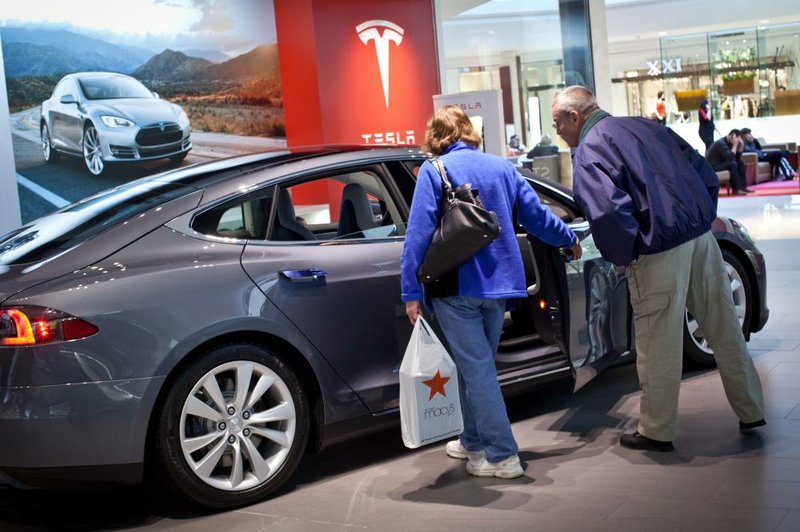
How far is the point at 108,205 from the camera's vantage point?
155 inches

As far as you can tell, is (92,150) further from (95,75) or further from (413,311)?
(413,311)

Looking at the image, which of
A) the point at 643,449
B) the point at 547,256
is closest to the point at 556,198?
the point at 547,256

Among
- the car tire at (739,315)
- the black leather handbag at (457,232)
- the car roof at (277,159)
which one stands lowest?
the car tire at (739,315)

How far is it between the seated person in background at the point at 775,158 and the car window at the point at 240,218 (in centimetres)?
1577

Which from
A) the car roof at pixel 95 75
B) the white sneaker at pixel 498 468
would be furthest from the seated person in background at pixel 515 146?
the white sneaker at pixel 498 468

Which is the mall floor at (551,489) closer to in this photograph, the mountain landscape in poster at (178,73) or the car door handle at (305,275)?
the car door handle at (305,275)

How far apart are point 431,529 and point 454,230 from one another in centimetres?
105

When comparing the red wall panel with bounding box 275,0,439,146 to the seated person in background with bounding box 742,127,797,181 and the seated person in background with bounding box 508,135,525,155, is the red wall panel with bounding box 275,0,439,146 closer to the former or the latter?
the seated person in background with bounding box 508,135,525,155

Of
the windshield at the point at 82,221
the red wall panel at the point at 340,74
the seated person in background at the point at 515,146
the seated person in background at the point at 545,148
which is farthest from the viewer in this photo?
the seated person in background at the point at 515,146

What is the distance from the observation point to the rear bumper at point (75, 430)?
3.29 meters

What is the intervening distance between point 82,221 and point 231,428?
38.9 inches

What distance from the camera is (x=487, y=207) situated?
3.76 m

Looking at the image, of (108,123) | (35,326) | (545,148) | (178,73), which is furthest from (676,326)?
(545,148)

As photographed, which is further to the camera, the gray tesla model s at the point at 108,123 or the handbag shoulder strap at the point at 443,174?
the gray tesla model s at the point at 108,123
